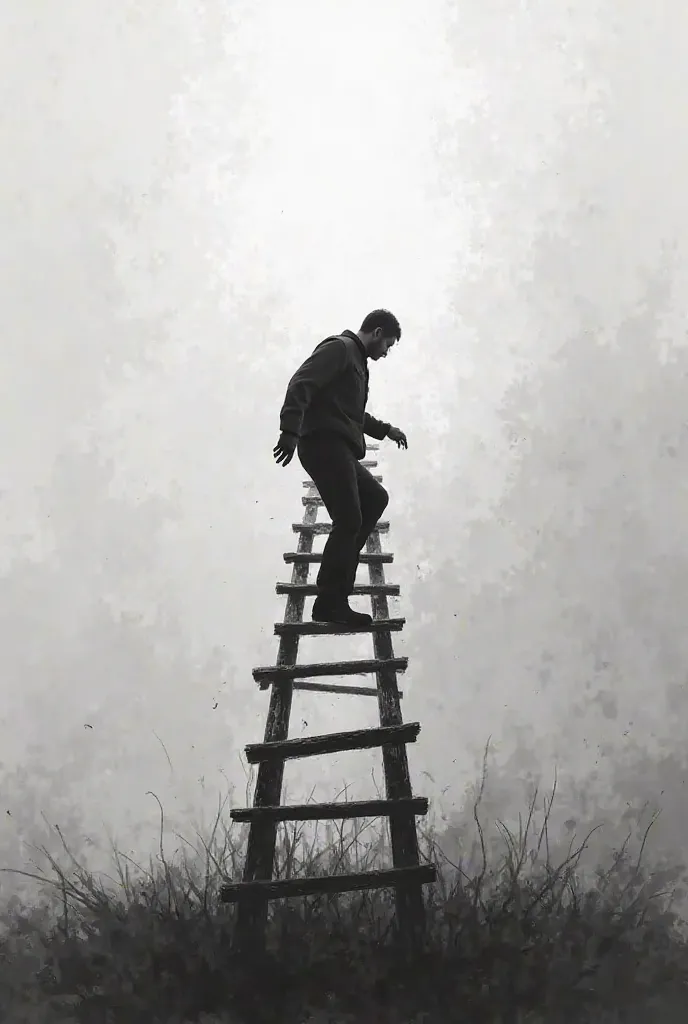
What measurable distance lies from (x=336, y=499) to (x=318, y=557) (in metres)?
0.42

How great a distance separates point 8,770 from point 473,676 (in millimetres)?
2311

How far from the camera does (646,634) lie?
3.45 m

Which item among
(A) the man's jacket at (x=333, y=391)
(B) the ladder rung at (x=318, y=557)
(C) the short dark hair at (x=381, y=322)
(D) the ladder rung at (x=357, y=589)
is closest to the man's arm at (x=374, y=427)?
(A) the man's jacket at (x=333, y=391)

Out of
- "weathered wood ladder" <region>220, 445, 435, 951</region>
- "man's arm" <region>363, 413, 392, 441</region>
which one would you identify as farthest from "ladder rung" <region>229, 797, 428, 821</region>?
"man's arm" <region>363, 413, 392, 441</region>

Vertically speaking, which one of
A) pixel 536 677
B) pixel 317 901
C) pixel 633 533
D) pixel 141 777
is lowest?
pixel 317 901

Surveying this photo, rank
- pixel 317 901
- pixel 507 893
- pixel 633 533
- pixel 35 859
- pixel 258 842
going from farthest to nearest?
pixel 633 533, pixel 35 859, pixel 507 893, pixel 317 901, pixel 258 842

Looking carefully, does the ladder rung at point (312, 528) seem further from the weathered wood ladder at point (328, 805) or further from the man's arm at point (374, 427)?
the weathered wood ladder at point (328, 805)

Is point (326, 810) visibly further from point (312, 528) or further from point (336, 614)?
point (312, 528)

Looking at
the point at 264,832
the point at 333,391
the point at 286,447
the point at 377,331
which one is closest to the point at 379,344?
the point at 377,331

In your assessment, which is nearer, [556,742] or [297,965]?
[297,965]

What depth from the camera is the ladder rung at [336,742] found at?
1991 mm

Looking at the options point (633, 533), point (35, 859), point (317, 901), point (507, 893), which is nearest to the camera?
point (317, 901)

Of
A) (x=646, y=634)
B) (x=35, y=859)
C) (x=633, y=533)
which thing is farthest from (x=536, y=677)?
(x=35, y=859)

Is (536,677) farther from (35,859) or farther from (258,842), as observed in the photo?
(35,859)
